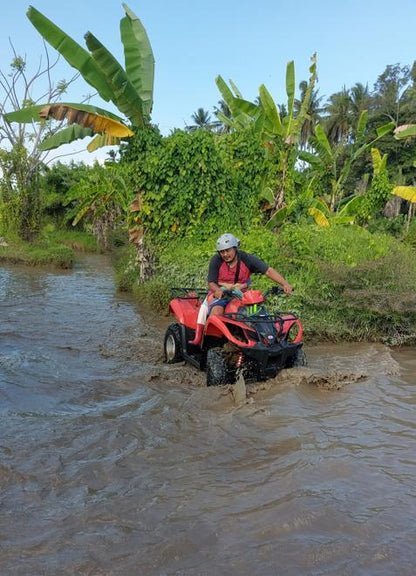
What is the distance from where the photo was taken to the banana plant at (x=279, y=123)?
14.4m

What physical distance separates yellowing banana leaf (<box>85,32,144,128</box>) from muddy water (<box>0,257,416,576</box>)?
6.74 meters

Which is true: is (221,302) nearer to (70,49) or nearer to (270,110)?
(70,49)

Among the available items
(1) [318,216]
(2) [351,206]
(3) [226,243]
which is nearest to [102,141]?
(1) [318,216]

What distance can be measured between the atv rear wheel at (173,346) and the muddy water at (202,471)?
0.24 m

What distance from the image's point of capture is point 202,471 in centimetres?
402

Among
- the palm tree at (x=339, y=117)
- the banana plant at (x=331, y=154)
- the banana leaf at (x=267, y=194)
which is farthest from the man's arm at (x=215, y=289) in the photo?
the palm tree at (x=339, y=117)

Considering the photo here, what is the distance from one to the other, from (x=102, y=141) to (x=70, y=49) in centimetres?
244

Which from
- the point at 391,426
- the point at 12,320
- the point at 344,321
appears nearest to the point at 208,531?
the point at 391,426

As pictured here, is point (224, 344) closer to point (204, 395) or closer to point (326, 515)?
point (204, 395)

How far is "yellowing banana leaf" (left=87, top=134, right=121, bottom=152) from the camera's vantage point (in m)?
12.9

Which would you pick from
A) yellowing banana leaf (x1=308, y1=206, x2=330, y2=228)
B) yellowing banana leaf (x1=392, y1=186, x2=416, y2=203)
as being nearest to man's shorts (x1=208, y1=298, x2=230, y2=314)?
yellowing banana leaf (x1=308, y1=206, x2=330, y2=228)

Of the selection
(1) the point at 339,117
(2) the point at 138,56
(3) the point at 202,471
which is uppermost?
(1) the point at 339,117

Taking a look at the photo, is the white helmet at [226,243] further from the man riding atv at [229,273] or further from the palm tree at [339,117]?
the palm tree at [339,117]

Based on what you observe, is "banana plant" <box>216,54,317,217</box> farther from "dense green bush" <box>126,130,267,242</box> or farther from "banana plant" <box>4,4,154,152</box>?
"banana plant" <box>4,4,154,152</box>
